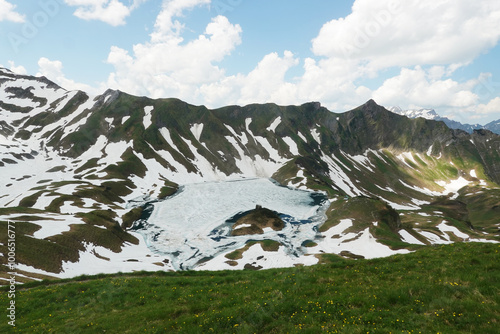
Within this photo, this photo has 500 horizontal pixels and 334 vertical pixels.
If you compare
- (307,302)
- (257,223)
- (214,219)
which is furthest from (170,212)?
(307,302)

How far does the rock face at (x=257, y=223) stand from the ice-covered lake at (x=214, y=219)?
2.47 metres

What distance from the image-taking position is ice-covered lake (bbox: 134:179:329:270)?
71.8m

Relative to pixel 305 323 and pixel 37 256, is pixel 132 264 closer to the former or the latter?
pixel 37 256

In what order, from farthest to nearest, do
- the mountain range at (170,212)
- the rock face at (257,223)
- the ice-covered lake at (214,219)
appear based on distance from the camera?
the rock face at (257,223) < the ice-covered lake at (214,219) < the mountain range at (170,212)

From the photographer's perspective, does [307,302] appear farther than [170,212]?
No

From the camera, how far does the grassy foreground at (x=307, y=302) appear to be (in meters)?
10.7

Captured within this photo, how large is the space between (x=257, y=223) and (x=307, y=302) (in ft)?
250

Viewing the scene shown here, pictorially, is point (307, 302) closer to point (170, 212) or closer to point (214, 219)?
point (214, 219)

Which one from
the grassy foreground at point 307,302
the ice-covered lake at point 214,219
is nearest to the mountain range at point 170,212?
the ice-covered lake at point 214,219

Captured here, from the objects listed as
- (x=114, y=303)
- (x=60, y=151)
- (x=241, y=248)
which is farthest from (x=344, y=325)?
(x=60, y=151)

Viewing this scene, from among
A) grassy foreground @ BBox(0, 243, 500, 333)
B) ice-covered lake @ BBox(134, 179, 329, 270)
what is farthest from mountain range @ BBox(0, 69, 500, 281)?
grassy foreground @ BBox(0, 243, 500, 333)

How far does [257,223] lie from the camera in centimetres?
8850

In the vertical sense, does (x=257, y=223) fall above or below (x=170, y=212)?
below

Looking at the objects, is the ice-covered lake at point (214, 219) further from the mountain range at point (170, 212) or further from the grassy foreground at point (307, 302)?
the grassy foreground at point (307, 302)
